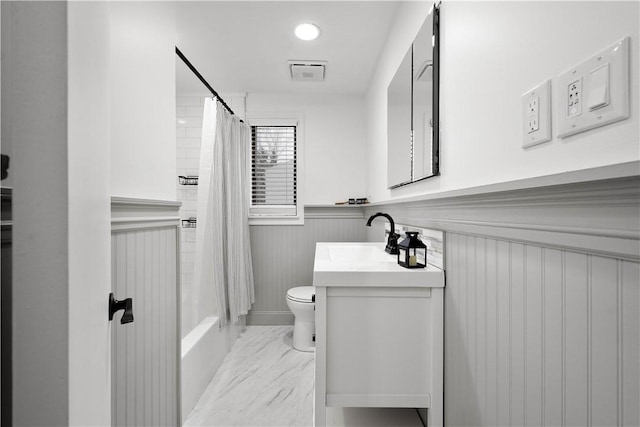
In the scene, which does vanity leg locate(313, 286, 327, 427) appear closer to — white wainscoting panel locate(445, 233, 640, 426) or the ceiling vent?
white wainscoting panel locate(445, 233, 640, 426)

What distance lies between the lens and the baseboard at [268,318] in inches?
119

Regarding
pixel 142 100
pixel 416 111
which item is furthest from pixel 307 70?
pixel 142 100

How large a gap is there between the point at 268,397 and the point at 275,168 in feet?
6.65

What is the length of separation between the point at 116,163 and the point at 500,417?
4.36ft

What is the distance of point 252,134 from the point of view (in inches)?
122

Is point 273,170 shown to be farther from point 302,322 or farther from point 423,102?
point 423,102

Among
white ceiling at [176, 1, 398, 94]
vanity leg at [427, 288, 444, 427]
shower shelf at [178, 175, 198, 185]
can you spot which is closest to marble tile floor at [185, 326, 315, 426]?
vanity leg at [427, 288, 444, 427]

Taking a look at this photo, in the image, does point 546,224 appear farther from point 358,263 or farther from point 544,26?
point 358,263

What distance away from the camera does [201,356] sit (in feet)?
6.03

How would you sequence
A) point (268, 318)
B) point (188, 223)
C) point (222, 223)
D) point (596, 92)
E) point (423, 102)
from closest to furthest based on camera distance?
point (596, 92) → point (423, 102) → point (222, 223) → point (188, 223) → point (268, 318)

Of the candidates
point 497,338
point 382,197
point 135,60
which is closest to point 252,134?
point 382,197

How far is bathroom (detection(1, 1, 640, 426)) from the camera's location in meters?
0.46

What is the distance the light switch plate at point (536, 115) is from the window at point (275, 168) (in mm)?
2500

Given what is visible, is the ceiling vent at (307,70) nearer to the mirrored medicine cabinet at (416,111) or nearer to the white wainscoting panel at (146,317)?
the mirrored medicine cabinet at (416,111)
